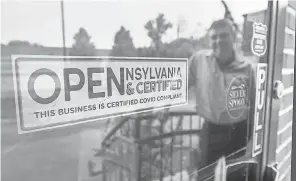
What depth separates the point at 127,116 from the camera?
850 millimetres

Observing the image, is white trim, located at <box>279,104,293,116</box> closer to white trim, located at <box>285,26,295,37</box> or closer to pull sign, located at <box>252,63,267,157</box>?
pull sign, located at <box>252,63,267,157</box>

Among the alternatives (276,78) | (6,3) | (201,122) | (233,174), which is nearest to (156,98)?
(201,122)

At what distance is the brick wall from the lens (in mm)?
1580

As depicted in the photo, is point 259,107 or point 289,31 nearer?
point 259,107

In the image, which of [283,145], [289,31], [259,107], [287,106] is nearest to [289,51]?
[289,31]

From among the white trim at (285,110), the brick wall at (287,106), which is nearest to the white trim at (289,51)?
the brick wall at (287,106)

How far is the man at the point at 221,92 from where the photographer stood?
3.52 ft

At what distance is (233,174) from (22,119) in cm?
100

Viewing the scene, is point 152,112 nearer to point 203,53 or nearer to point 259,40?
point 203,53

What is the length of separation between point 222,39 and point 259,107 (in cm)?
46

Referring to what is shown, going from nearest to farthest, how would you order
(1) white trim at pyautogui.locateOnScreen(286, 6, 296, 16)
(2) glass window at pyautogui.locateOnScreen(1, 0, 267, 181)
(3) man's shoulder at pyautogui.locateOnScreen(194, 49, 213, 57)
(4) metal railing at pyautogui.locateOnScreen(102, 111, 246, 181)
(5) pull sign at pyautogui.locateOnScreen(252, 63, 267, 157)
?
1. (2) glass window at pyautogui.locateOnScreen(1, 0, 267, 181)
2. (4) metal railing at pyautogui.locateOnScreen(102, 111, 246, 181)
3. (3) man's shoulder at pyautogui.locateOnScreen(194, 49, 213, 57)
4. (5) pull sign at pyautogui.locateOnScreen(252, 63, 267, 157)
5. (1) white trim at pyautogui.locateOnScreen(286, 6, 296, 16)

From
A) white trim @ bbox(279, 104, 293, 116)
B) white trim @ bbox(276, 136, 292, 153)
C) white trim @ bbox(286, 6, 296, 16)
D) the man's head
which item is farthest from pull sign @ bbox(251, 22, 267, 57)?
white trim @ bbox(276, 136, 292, 153)

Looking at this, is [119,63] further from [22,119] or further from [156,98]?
[22,119]

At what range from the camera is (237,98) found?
4.11 ft
